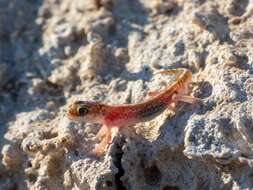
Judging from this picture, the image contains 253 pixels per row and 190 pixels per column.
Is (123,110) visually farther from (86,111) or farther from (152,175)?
(152,175)

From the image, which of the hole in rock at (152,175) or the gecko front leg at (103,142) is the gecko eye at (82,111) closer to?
the gecko front leg at (103,142)

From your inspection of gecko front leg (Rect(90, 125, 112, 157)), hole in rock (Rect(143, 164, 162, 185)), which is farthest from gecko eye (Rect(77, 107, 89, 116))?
hole in rock (Rect(143, 164, 162, 185))

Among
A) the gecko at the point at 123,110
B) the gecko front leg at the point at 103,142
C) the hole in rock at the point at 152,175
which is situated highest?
the gecko at the point at 123,110

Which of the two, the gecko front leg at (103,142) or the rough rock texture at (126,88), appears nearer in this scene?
the rough rock texture at (126,88)

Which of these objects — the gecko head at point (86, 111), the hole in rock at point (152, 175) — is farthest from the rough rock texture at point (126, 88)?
the gecko head at point (86, 111)

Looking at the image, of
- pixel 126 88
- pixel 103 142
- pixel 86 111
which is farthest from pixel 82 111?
pixel 126 88

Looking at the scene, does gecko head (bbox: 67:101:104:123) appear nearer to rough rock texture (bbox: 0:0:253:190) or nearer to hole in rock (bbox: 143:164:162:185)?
rough rock texture (bbox: 0:0:253:190)
